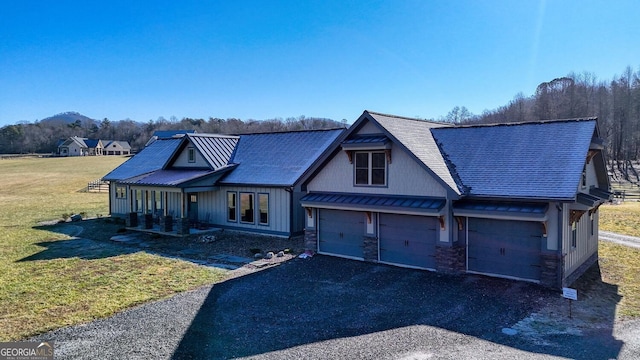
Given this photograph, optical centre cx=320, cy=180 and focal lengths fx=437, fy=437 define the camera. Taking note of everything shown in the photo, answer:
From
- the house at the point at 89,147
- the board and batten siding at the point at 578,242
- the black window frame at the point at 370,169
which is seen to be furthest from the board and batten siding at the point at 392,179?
the house at the point at 89,147

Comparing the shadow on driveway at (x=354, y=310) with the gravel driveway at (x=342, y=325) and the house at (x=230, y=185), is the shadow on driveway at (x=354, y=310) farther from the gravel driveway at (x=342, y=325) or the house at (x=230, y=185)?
the house at (x=230, y=185)

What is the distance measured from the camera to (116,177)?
28.2m

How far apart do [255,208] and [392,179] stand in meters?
9.00

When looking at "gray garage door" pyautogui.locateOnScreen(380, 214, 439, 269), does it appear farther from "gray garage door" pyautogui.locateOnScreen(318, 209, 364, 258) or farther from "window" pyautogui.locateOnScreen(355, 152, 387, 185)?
"window" pyautogui.locateOnScreen(355, 152, 387, 185)

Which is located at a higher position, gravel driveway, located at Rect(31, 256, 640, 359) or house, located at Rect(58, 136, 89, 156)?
house, located at Rect(58, 136, 89, 156)

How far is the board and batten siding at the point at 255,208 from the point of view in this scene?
21.0 m

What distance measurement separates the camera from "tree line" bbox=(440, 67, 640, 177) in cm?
6794

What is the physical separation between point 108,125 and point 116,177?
131067 mm

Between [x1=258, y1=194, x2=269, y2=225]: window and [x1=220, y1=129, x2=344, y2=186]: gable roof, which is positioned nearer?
[x1=258, y1=194, x2=269, y2=225]: window

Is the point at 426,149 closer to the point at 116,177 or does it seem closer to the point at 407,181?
the point at 407,181

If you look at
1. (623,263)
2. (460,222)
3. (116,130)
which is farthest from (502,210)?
(116,130)

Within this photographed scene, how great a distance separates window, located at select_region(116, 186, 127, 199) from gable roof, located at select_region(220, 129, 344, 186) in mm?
8311

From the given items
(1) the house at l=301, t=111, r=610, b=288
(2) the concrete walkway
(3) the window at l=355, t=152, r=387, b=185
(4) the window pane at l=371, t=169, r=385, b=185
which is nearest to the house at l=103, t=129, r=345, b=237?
(1) the house at l=301, t=111, r=610, b=288

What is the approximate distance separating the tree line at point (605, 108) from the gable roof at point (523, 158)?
55615 mm
